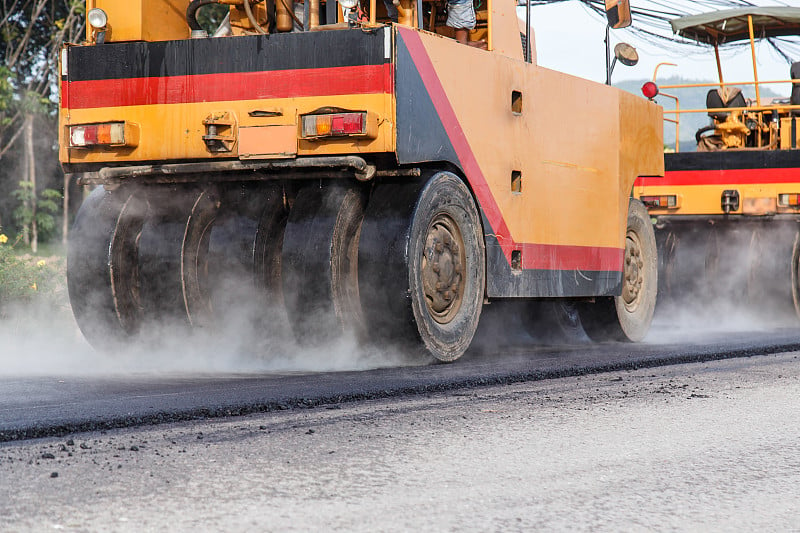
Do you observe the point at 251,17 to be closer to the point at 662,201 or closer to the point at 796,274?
the point at 662,201

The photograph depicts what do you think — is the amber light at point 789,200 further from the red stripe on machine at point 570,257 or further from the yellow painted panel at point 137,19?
the yellow painted panel at point 137,19

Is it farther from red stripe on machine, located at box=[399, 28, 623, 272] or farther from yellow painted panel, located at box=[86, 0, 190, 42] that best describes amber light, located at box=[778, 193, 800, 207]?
yellow painted panel, located at box=[86, 0, 190, 42]

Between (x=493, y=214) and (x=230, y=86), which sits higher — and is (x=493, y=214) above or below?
below

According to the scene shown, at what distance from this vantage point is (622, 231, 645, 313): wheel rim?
395 inches

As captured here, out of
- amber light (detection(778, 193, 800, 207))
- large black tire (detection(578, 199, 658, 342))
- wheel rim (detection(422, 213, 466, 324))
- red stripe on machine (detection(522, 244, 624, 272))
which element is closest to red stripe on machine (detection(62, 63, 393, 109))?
wheel rim (detection(422, 213, 466, 324))

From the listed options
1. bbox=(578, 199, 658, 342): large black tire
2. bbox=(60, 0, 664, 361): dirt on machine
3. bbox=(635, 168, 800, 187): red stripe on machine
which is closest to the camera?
bbox=(60, 0, 664, 361): dirt on machine

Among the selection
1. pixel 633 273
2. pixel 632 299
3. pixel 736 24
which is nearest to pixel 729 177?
pixel 736 24

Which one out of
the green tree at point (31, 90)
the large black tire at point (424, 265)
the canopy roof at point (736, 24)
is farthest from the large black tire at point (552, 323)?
the green tree at point (31, 90)

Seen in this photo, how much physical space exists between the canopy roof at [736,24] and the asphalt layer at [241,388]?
5913mm

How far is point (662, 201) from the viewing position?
12492mm

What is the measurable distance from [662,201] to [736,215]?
2.46ft

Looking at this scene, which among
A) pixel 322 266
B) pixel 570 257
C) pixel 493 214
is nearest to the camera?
pixel 322 266

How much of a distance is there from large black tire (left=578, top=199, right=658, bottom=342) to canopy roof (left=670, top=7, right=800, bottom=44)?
154 inches

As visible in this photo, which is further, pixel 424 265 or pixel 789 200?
pixel 789 200
